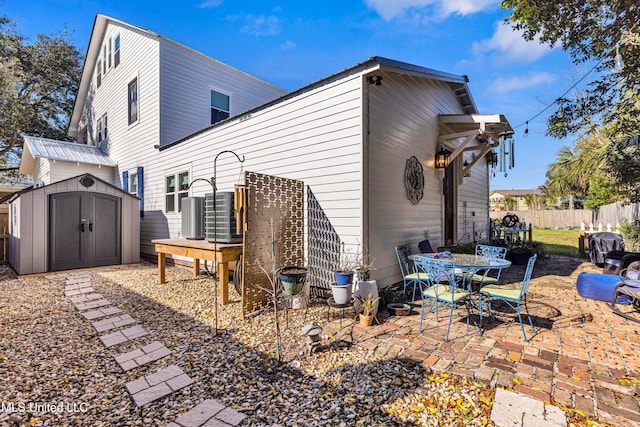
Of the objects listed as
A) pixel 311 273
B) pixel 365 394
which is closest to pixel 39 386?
pixel 365 394

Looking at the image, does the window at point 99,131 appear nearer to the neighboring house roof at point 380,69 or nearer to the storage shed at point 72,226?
the storage shed at point 72,226

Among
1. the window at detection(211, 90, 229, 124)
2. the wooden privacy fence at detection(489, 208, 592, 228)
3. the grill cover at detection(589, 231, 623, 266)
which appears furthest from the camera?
the wooden privacy fence at detection(489, 208, 592, 228)

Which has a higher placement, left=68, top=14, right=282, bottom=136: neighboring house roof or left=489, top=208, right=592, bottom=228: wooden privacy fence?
left=68, top=14, right=282, bottom=136: neighboring house roof

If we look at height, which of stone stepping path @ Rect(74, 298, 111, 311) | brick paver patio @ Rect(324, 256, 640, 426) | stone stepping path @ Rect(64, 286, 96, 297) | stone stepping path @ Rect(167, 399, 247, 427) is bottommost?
stone stepping path @ Rect(74, 298, 111, 311)

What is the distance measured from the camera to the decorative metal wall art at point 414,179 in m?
5.74

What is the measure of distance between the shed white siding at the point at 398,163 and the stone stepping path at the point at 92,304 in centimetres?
467

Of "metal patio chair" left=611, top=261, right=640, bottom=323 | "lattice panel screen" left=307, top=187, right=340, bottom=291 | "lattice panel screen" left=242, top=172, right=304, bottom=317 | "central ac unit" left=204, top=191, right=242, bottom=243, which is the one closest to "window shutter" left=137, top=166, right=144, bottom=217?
"central ac unit" left=204, top=191, right=242, bottom=243

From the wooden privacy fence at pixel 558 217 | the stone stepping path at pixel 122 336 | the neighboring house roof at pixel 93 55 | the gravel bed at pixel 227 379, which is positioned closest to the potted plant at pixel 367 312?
the gravel bed at pixel 227 379

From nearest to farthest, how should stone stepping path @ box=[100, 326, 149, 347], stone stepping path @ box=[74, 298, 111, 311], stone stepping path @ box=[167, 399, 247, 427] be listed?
stone stepping path @ box=[167, 399, 247, 427] < stone stepping path @ box=[100, 326, 149, 347] < stone stepping path @ box=[74, 298, 111, 311]

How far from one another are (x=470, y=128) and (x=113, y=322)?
867 cm

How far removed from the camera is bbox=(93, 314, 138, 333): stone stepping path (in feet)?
12.8

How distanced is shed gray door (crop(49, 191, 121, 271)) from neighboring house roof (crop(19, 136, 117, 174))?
3.56 metres

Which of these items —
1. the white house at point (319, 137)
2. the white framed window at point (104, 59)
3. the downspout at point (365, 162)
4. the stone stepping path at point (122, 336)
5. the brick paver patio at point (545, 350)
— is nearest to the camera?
the brick paver patio at point (545, 350)

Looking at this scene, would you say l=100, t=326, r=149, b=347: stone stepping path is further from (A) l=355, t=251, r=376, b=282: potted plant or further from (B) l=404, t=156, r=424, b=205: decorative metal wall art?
(B) l=404, t=156, r=424, b=205: decorative metal wall art
